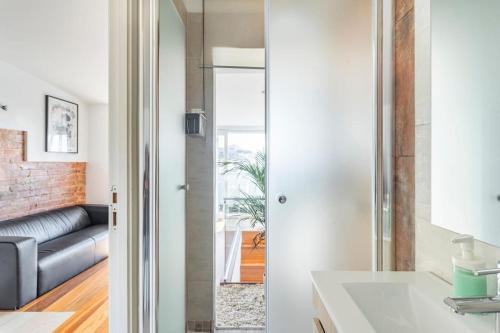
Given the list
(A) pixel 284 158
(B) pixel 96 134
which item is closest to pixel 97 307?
(A) pixel 284 158

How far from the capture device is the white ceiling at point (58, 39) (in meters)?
2.28

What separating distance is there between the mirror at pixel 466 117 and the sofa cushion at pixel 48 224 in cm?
365

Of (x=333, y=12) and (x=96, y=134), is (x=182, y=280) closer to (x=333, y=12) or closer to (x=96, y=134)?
(x=333, y=12)

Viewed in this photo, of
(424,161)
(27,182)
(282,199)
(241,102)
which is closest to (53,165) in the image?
(27,182)

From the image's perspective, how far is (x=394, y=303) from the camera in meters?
0.91

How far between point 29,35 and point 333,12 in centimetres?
263

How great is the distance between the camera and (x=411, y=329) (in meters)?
0.85

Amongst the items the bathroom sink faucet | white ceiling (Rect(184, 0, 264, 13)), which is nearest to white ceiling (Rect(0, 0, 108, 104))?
white ceiling (Rect(184, 0, 264, 13))

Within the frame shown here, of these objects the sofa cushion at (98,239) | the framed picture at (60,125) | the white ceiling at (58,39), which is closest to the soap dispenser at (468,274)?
the white ceiling at (58,39)

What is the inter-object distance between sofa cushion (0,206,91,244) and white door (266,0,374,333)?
2958 millimetres

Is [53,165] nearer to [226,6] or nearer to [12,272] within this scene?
[12,272]

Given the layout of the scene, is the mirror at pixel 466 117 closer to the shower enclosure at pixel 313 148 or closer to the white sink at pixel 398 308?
the white sink at pixel 398 308

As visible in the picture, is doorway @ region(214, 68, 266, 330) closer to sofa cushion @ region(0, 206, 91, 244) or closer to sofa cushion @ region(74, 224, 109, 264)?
sofa cushion @ region(74, 224, 109, 264)

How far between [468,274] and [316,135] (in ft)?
3.18
